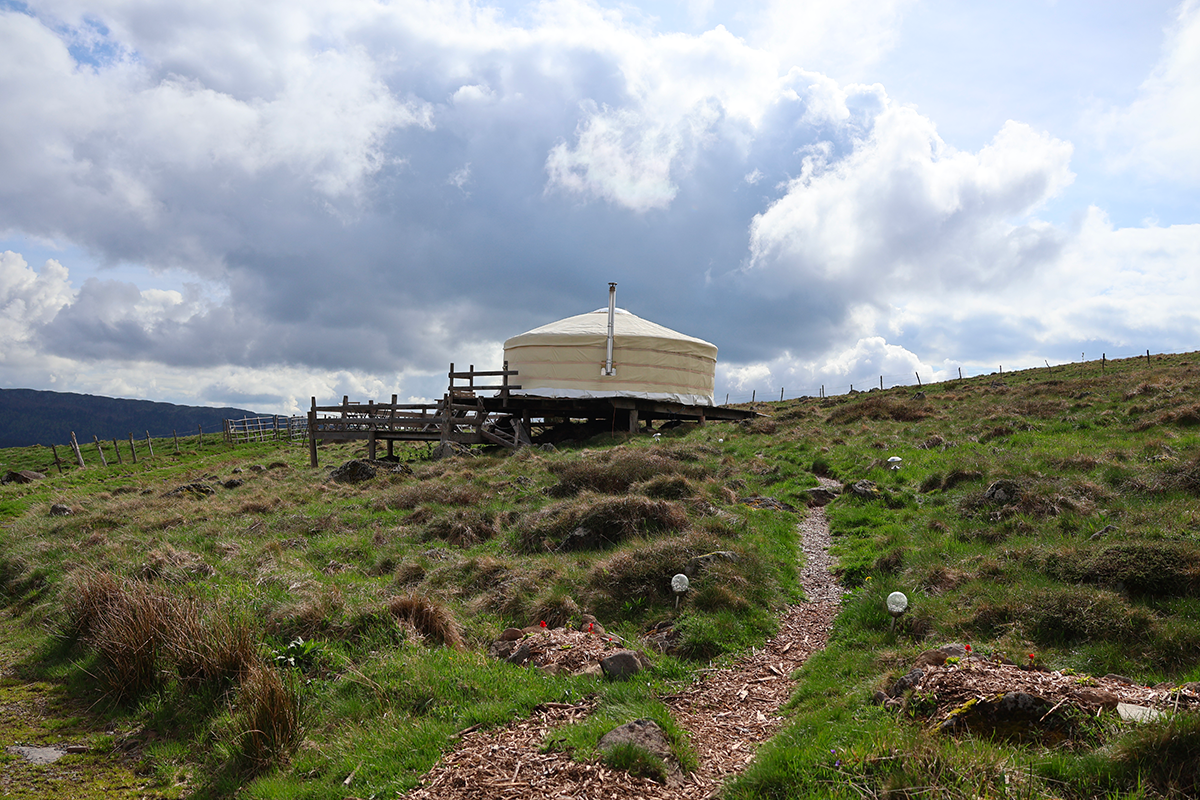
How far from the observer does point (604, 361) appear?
95.3 ft

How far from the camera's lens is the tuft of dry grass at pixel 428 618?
780cm

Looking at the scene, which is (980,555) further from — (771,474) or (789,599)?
(771,474)

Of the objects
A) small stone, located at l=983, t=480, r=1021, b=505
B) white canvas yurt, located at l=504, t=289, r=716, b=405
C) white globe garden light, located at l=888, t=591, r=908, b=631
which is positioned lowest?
white globe garden light, located at l=888, t=591, r=908, b=631

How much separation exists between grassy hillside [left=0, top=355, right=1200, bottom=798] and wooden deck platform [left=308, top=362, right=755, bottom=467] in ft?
34.6

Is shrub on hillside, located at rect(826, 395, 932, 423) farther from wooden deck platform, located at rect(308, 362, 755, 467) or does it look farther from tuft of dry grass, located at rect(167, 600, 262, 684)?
tuft of dry grass, located at rect(167, 600, 262, 684)

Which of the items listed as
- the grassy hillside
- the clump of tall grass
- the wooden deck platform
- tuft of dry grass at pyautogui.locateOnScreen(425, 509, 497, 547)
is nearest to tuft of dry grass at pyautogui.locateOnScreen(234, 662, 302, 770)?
the grassy hillside

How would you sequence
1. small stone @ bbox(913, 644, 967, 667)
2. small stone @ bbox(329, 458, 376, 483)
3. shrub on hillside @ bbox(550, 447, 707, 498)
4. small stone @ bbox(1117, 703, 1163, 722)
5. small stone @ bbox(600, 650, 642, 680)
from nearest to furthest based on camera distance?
small stone @ bbox(1117, 703, 1163, 722) → small stone @ bbox(913, 644, 967, 667) → small stone @ bbox(600, 650, 642, 680) → shrub on hillside @ bbox(550, 447, 707, 498) → small stone @ bbox(329, 458, 376, 483)

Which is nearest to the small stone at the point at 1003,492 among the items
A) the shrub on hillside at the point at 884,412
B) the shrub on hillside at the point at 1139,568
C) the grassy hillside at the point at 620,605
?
the grassy hillside at the point at 620,605

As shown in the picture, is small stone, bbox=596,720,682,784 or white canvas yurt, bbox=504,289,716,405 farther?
white canvas yurt, bbox=504,289,716,405

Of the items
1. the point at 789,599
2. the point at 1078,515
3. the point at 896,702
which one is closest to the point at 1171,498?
the point at 1078,515

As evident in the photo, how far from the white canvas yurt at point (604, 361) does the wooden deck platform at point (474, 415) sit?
19.8 inches

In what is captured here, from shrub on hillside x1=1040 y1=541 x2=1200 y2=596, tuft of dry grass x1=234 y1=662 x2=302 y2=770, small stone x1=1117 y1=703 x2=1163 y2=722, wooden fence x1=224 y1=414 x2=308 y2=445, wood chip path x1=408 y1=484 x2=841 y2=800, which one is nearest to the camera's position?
small stone x1=1117 y1=703 x2=1163 y2=722

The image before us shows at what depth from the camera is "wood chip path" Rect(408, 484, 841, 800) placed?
484 centimetres

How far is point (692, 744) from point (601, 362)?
78.4ft
